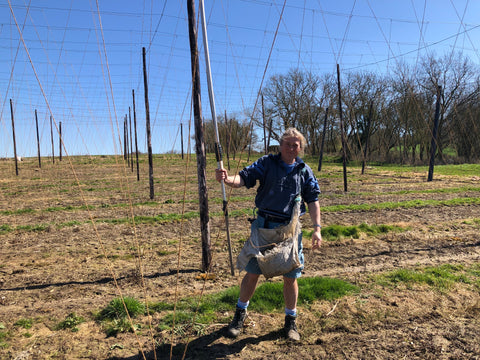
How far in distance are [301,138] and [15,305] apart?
3.68 meters

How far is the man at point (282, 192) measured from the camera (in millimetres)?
2783

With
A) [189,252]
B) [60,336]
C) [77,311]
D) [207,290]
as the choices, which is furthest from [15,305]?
[189,252]

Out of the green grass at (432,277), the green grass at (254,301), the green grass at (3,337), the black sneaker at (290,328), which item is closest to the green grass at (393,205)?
the green grass at (432,277)

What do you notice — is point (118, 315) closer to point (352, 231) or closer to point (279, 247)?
point (279, 247)

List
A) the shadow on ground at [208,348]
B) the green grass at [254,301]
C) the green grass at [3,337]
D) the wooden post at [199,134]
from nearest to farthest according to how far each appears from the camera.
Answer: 1. the shadow on ground at [208,348]
2. the green grass at [3,337]
3. the green grass at [254,301]
4. the wooden post at [199,134]

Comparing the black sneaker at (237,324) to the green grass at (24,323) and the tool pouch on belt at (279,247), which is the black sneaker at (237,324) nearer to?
the tool pouch on belt at (279,247)

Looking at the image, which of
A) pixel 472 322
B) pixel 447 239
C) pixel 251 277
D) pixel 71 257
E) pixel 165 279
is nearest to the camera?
pixel 251 277

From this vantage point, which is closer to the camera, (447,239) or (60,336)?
(60,336)

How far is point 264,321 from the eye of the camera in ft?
Result: 10.4

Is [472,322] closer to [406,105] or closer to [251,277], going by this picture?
[251,277]

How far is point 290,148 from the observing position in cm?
279

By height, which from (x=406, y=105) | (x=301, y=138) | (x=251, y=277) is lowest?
(x=251, y=277)

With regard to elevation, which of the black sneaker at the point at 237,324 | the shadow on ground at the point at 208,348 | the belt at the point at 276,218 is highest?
the belt at the point at 276,218

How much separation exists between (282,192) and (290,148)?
1.27ft
